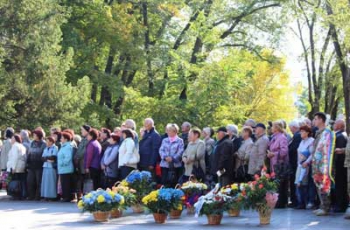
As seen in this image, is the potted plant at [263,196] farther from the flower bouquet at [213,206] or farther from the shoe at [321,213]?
the shoe at [321,213]

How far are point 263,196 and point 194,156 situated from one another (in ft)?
11.1

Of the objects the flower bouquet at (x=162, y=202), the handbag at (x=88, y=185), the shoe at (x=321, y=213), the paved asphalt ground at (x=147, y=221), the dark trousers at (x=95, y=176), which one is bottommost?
the paved asphalt ground at (x=147, y=221)

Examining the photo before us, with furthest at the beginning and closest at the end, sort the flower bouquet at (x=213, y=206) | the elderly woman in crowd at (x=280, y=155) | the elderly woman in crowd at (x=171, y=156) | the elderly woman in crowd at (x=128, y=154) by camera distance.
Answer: the elderly woman in crowd at (x=128, y=154) < the elderly woman in crowd at (x=171, y=156) < the elderly woman in crowd at (x=280, y=155) < the flower bouquet at (x=213, y=206)

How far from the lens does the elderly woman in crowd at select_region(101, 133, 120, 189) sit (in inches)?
639

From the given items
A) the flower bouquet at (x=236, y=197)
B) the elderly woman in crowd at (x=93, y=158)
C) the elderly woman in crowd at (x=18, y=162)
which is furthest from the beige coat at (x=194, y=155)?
the elderly woman in crowd at (x=18, y=162)

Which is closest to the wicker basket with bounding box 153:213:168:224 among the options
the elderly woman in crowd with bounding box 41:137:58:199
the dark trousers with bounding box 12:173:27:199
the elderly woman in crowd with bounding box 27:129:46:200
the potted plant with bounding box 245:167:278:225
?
the potted plant with bounding box 245:167:278:225

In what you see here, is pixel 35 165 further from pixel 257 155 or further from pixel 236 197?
pixel 236 197

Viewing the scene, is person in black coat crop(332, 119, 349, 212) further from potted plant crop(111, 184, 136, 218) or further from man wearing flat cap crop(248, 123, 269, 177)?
potted plant crop(111, 184, 136, 218)

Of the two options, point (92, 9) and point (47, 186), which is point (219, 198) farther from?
point (92, 9)

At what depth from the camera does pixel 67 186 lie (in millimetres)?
17344

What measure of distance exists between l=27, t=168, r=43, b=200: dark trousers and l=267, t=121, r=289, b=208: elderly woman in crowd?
689 centimetres

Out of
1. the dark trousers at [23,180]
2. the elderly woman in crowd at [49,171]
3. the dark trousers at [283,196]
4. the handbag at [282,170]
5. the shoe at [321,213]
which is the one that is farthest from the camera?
the dark trousers at [23,180]

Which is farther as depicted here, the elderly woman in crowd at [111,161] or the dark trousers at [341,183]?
the elderly woman in crowd at [111,161]

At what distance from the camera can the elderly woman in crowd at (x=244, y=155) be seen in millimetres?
14641
